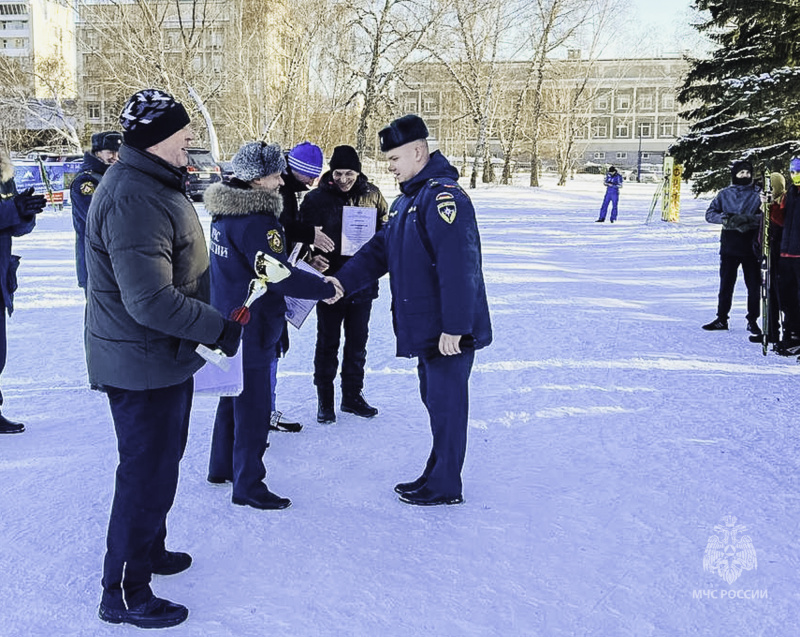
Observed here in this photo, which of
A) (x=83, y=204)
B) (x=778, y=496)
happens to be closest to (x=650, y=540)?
(x=778, y=496)

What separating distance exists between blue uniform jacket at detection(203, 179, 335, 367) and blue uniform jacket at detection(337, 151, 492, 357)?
0.40 m

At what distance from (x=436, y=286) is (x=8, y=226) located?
9.93ft

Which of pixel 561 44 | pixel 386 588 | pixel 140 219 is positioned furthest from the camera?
pixel 561 44

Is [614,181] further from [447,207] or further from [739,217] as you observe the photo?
[447,207]

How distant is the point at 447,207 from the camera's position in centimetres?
392

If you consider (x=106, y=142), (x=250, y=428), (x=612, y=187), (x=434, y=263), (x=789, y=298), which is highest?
(x=612, y=187)

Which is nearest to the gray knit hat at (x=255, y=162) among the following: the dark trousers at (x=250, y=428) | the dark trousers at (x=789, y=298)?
the dark trousers at (x=250, y=428)

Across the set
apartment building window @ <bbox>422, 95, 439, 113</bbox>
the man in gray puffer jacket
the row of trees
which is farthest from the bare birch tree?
the man in gray puffer jacket

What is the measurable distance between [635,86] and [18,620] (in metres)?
91.9

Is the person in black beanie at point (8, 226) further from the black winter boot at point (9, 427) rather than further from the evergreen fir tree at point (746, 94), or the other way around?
the evergreen fir tree at point (746, 94)

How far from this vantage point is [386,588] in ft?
11.2

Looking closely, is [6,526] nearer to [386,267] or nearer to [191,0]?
[386,267]

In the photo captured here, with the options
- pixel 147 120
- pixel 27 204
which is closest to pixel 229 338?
pixel 147 120

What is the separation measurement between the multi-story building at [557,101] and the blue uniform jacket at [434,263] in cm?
2477
